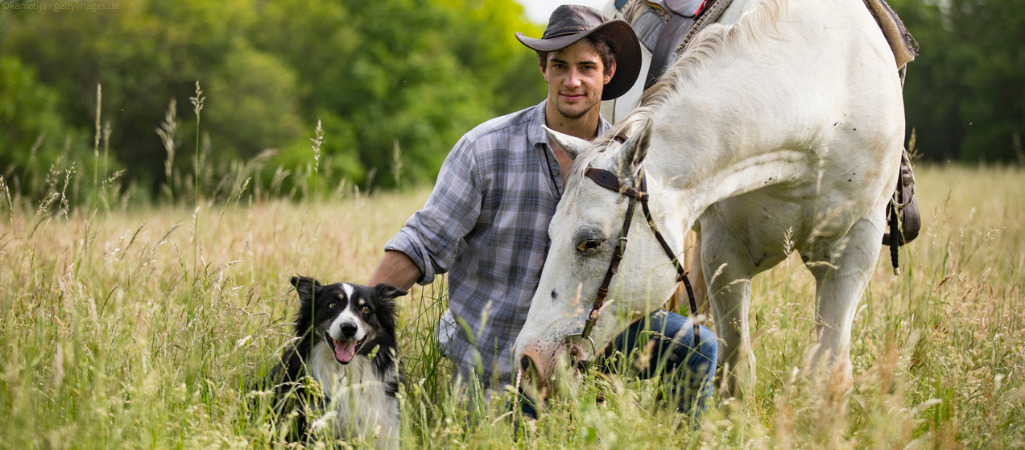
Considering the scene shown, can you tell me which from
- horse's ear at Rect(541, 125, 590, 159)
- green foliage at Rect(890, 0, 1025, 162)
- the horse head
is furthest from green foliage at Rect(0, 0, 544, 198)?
green foliage at Rect(890, 0, 1025, 162)

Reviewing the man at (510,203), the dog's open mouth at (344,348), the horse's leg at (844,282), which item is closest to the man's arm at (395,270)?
the man at (510,203)

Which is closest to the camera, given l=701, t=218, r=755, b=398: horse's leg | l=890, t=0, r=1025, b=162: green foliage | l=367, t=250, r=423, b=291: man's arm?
l=367, t=250, r=423, b=291: man's arm

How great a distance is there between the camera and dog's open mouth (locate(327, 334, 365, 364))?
266 centimetres

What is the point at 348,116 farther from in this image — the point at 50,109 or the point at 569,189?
the point at 569,189

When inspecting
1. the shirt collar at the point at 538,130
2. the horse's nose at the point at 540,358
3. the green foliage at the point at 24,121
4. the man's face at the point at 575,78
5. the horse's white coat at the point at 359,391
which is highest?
the man's face at the point at 575,78

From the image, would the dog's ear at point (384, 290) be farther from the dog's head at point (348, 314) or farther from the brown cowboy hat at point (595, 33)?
the brown cowboy hat at point (595, 33)

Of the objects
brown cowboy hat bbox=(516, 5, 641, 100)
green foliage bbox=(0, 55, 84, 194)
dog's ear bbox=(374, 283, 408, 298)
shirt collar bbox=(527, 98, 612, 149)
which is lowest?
green foliage bbox=(0, 55, 84, 194)

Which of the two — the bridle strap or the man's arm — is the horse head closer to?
the bridle strap

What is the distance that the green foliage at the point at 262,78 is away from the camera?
24.2m

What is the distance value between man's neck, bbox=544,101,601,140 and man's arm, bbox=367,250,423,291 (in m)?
0.87

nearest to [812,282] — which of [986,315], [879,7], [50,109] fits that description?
[986,315]

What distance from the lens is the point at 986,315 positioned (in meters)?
3.34

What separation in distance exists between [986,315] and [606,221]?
7.15ft

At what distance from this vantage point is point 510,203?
3.07 m
